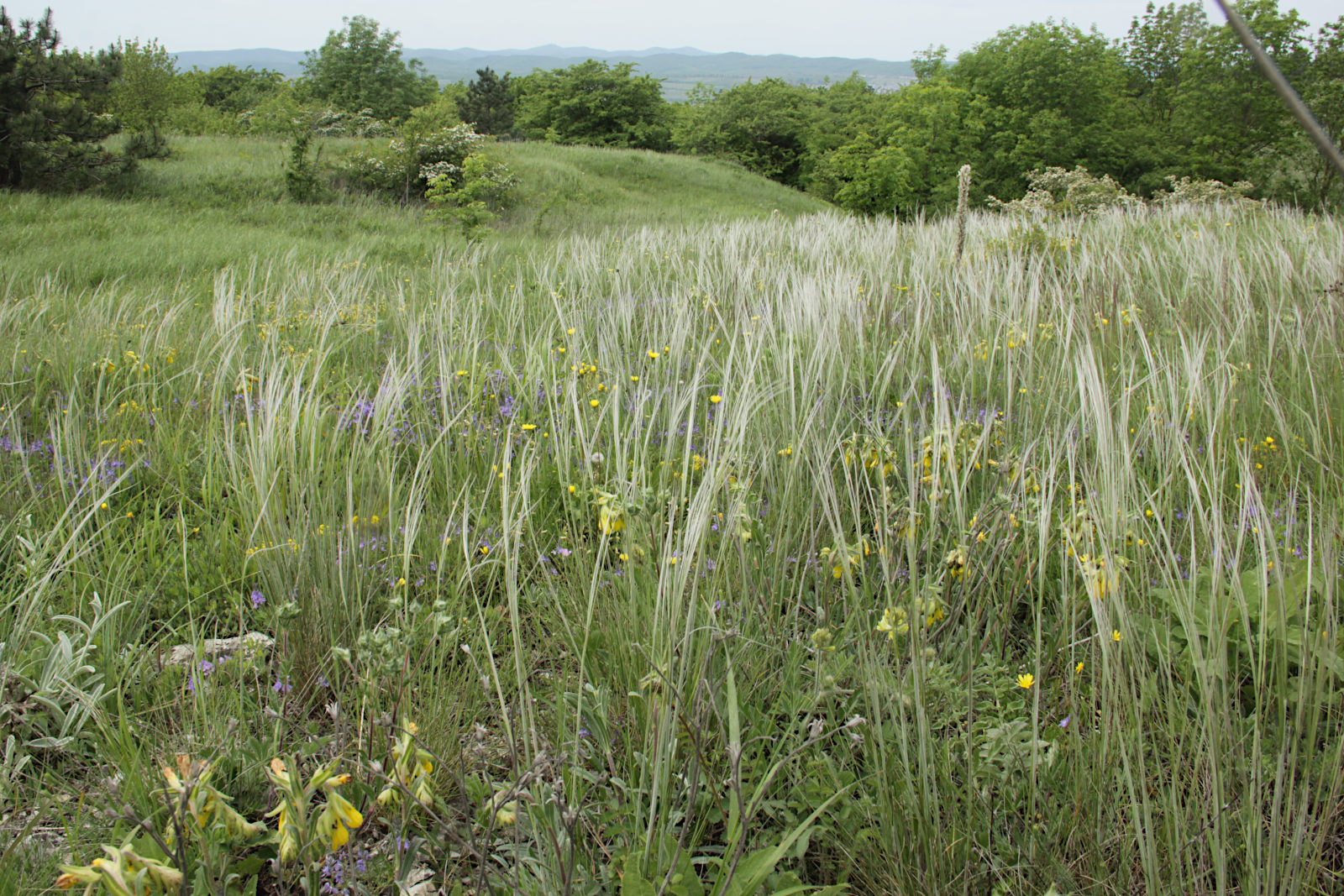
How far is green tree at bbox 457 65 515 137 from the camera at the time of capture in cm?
4594

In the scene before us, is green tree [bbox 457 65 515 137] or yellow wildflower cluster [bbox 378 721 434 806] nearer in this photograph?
yellow wildflower cluster [bbox 378 721 434 806]

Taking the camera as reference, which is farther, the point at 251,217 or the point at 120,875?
the point at 251,217

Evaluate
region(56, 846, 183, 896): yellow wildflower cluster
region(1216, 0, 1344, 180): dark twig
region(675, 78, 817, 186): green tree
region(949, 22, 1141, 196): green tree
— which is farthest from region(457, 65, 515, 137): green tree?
region(1216, 0, 1344, 180): dark twig

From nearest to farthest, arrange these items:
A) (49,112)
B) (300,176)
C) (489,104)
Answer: (49,112) → (300,176) → (489,104)

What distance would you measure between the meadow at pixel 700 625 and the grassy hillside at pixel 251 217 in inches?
149

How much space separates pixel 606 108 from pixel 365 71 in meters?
18.3

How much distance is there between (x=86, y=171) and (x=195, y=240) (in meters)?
4.39

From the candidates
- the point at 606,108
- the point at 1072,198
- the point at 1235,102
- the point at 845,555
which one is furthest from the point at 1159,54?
the point at 845,555

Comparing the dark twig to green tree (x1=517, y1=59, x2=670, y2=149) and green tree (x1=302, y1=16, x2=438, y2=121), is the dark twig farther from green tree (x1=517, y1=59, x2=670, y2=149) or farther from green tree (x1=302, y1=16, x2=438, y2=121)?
green tree (x1=302, y1=16, x2=438, y2=121)

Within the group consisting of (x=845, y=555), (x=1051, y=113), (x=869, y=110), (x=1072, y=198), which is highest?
(x=869, y=110)

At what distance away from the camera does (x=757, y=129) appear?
3869cm

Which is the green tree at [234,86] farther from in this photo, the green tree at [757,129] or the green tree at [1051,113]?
the green tree at [1051,113]

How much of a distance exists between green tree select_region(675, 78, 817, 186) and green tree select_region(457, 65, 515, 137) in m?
13.5

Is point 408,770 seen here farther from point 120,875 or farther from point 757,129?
point 757,129
